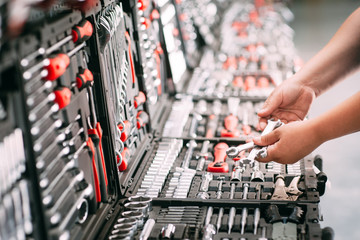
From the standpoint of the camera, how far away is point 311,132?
197cm

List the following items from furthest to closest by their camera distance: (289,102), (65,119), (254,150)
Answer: (289,102), (254,150), (65,119)

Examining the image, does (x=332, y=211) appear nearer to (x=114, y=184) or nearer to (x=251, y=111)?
(x=251, y=111)

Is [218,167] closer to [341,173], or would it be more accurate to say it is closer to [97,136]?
[97,136]

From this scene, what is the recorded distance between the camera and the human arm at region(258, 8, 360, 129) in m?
2.41

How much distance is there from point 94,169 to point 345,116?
3.59ft

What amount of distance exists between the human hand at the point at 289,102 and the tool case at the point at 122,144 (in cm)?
28

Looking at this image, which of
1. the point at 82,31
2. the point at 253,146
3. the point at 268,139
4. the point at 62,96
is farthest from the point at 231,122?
the point at 62,96

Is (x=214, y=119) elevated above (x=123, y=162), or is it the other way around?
(x=214, y=119)

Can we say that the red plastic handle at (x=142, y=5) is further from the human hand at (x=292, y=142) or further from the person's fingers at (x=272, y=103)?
the human hand at (x=292, y=142)

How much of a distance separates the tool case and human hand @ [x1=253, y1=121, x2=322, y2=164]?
23cm

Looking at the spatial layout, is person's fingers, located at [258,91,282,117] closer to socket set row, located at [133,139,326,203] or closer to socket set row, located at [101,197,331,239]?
socket set row, located at [133,139,326,203]

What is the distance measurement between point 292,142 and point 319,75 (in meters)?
0.63

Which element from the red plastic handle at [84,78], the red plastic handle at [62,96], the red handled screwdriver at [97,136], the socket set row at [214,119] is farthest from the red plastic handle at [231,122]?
the red plastic handle at [62,96]

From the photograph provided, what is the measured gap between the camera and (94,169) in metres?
2.14
